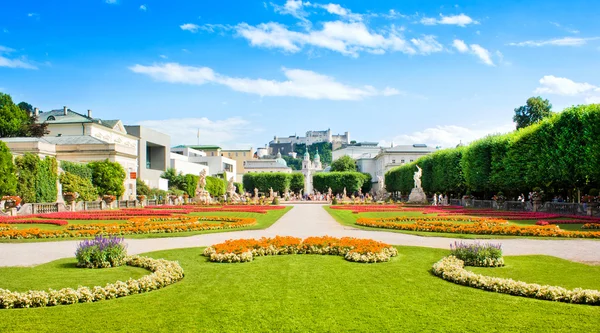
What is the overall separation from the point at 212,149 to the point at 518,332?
13517 cm

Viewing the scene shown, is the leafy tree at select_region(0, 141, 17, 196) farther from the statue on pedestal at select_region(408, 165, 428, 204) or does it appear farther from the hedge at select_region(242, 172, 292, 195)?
the hedge at select_region(242, 172, 292, 195)

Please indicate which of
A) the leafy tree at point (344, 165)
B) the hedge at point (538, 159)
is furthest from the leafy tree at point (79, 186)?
the leafy tree at point (344, 165)

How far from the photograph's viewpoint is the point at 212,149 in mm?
138875

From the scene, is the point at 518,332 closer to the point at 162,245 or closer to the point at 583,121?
the point at 162,245

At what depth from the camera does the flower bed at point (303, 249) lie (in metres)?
12.6

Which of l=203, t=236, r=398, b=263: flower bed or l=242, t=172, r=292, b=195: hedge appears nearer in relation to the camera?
l=203, t=236, r=398, b=263: flower bed

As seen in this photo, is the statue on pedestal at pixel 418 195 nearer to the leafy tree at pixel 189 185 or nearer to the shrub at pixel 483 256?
the leafy tree at pixel 189 185

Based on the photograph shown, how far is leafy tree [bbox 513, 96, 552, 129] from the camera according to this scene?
237ft

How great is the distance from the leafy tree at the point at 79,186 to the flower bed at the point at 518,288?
136 feet

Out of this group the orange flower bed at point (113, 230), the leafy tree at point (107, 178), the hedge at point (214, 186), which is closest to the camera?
the orange flower bed at point (113, 230)

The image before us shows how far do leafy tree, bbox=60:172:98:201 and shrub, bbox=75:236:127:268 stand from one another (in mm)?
36095

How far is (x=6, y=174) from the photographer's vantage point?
35000 mm

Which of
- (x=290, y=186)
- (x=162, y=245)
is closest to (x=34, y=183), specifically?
(x=162, y=245)

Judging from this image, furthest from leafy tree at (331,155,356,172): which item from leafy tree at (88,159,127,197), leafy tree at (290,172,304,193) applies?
leafy tree at (88,159,127,197)
